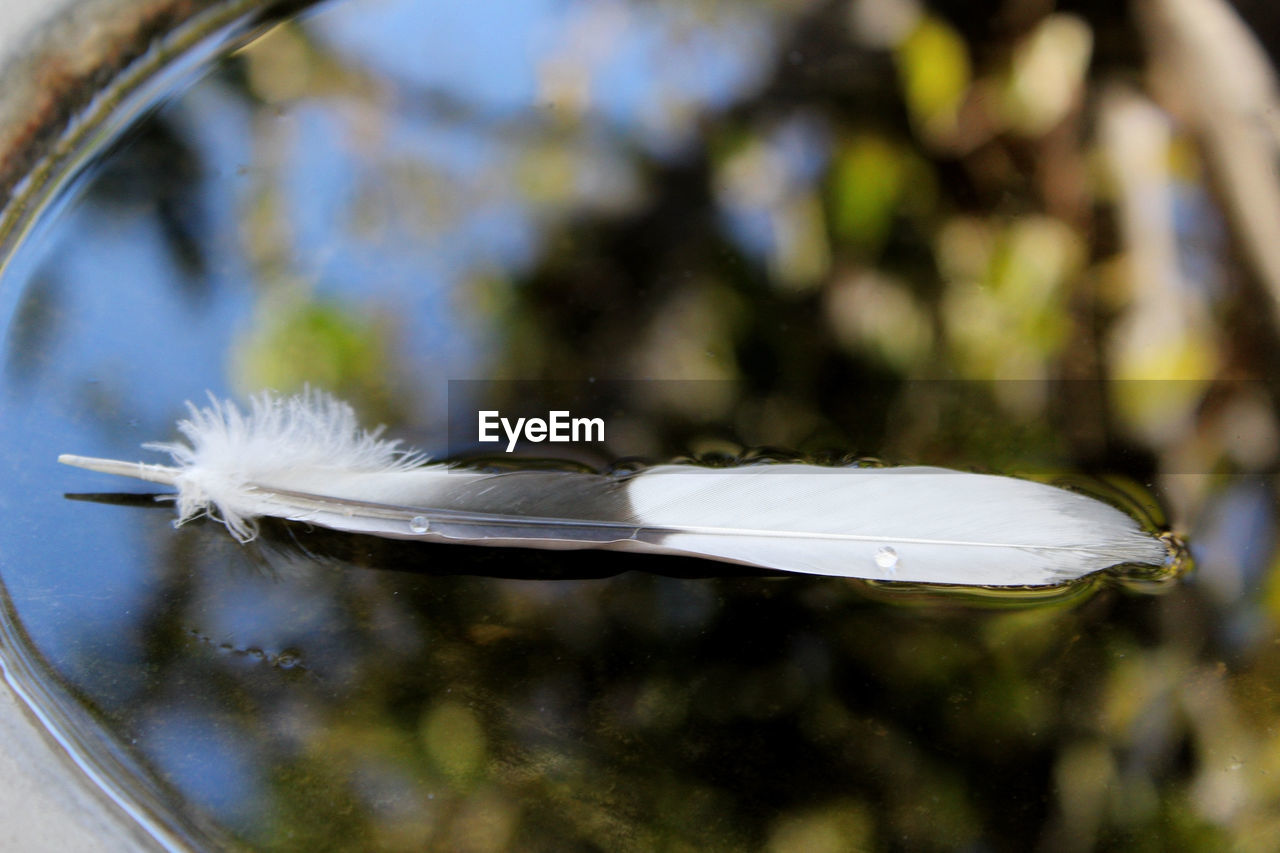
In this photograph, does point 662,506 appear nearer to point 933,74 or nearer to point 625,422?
point 625,422

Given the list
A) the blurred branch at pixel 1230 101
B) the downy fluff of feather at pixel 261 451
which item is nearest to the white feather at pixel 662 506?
the downy fluff of feather at pixel 261 451

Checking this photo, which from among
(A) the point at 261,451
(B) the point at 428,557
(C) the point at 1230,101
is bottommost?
(B) the point at 428,557

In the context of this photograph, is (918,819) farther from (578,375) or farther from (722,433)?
(578,375)

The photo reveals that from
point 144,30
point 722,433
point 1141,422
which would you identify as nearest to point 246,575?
point 722,433

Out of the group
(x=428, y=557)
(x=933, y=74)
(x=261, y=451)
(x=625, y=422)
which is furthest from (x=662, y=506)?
(x=933, y=74)

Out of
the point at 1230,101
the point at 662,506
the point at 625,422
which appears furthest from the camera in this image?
the point at 1230,101

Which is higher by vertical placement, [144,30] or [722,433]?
[144,30]

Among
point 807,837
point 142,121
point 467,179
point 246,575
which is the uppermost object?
point 142,121
